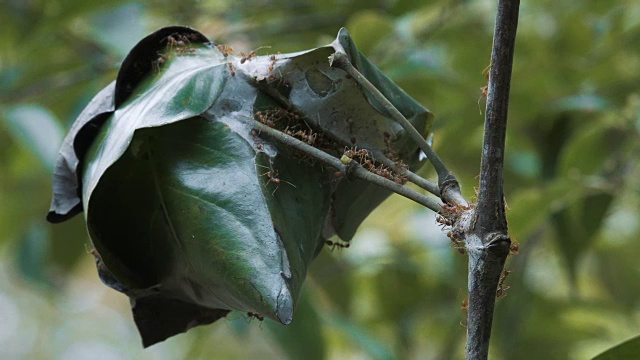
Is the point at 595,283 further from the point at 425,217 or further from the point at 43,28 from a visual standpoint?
the point at 43,28

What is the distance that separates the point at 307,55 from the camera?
419 mm

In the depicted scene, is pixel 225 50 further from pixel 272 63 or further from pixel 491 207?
pixel 491 207

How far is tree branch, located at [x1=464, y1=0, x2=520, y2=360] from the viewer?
319 millimetres

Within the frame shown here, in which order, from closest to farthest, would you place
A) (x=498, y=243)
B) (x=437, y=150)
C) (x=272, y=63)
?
1. (x=498, y=243)
2. (x=272, y=63)
3. (x=437, y=150)

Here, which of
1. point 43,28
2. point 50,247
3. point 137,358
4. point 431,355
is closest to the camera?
point 43,28

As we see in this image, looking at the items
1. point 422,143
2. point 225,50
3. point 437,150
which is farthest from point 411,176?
point 437,150

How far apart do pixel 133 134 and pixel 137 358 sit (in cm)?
315

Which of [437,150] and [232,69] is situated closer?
[232,69]

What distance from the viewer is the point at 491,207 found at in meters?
0.32

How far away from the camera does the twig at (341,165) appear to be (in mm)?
344

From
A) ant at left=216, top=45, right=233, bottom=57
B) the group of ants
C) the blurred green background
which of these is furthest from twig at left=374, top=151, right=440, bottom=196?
the blurred green background

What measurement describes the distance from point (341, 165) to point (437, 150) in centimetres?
58

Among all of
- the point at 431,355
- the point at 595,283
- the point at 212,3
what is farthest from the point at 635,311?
the point at 212,3

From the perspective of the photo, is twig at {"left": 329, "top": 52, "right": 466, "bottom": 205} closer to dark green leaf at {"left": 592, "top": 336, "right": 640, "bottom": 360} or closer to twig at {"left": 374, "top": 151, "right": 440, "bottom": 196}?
twig at {"left": 374, "top": 151, "right": 440, "bottom": 196}
